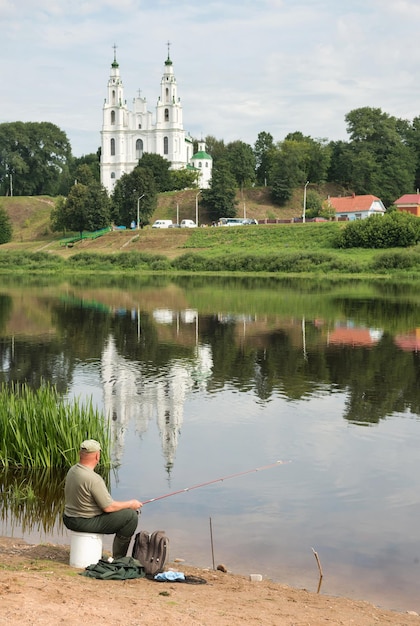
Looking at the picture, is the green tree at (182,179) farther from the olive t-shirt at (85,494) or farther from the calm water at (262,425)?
the olive t-shirt at (85,494)

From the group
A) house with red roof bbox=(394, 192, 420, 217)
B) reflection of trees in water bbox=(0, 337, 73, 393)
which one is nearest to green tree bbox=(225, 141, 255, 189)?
house with red roof bbox=(394, 192, 420, 217)

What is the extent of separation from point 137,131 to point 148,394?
11462 centimetres

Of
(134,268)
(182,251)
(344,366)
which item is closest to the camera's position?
(344,366)

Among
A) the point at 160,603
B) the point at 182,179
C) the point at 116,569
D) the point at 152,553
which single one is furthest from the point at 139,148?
the point at 160,603

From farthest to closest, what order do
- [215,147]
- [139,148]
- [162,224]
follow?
[215,147] < [139,148] < [162,224]

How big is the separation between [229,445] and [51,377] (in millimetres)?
8554

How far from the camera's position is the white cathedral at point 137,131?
129 meters

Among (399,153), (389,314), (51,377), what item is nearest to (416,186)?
(399,153)

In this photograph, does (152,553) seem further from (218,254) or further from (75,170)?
(75,170)

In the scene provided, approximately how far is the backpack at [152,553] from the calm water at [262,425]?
4.27 ft

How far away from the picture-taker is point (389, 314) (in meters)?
40.2

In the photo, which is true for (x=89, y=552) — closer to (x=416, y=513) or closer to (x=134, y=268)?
(x=416, y=513)

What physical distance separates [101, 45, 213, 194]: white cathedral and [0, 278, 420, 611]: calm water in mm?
90526

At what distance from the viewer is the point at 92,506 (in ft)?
30.6
